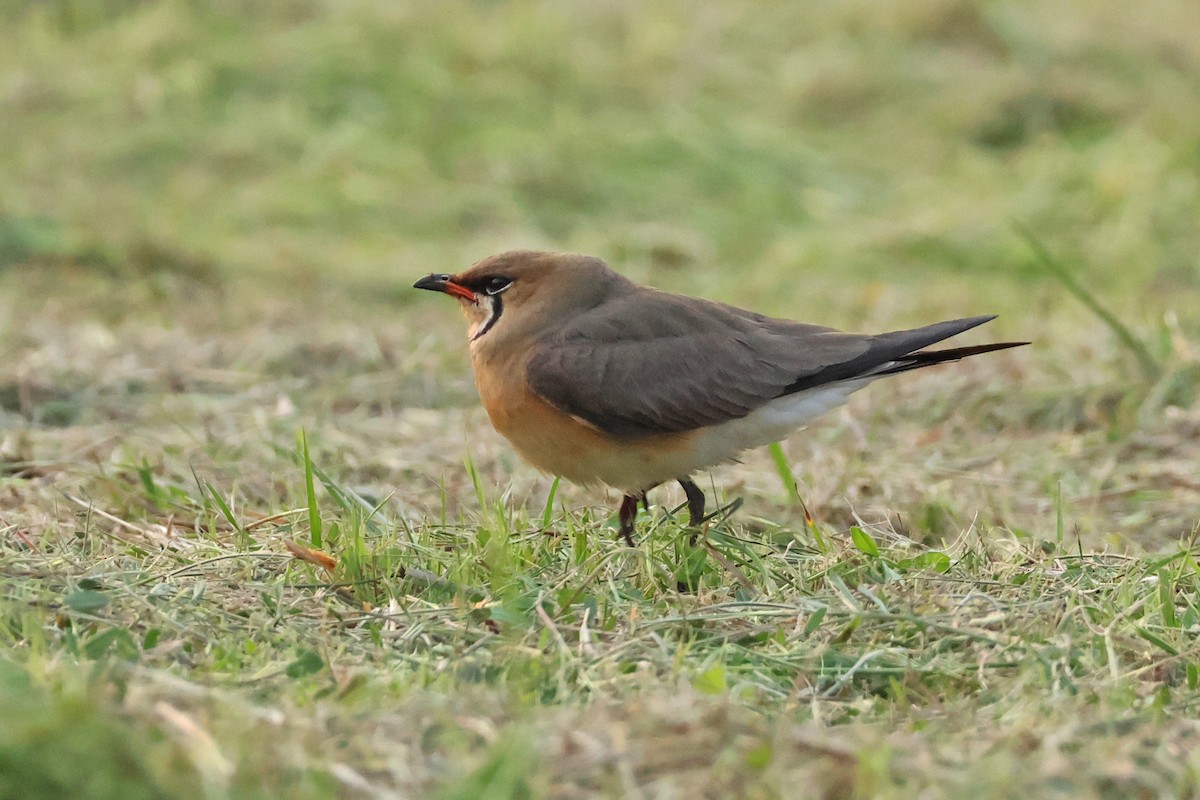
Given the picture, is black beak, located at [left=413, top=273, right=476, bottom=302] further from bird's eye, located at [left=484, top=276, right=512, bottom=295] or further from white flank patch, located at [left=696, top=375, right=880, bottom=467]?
white flank patch, located at [left=696, top=375, right=880, bottom=467]

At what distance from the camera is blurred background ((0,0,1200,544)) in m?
5.99

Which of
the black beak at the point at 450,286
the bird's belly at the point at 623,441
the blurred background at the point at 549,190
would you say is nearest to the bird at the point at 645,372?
the bird's belly at the point at 623,441

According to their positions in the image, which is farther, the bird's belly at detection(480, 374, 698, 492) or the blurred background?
the blurred background

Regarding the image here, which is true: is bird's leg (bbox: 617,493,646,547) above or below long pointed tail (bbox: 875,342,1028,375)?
below

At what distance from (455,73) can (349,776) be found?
9.04 meters

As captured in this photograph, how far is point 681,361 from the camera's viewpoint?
4.14 m

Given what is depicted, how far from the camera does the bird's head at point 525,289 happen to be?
4.30m

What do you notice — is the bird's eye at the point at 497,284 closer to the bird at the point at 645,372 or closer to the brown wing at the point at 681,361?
the bird at the point at 645,372

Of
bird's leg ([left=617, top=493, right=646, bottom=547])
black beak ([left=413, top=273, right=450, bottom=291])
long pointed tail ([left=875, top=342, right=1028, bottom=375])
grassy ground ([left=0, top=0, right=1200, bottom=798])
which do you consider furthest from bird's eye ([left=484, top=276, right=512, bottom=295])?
long pointed tail ([left=875, top=342, right=1028, bottom=375])

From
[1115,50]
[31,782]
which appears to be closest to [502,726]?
[31,782]

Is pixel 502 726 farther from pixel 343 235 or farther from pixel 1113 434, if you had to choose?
pixel 343 235

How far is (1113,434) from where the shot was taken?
18.1 ft

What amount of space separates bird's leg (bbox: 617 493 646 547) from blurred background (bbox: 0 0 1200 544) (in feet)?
4.06

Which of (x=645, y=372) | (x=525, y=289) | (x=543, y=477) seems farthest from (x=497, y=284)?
(x=543, y=477)
